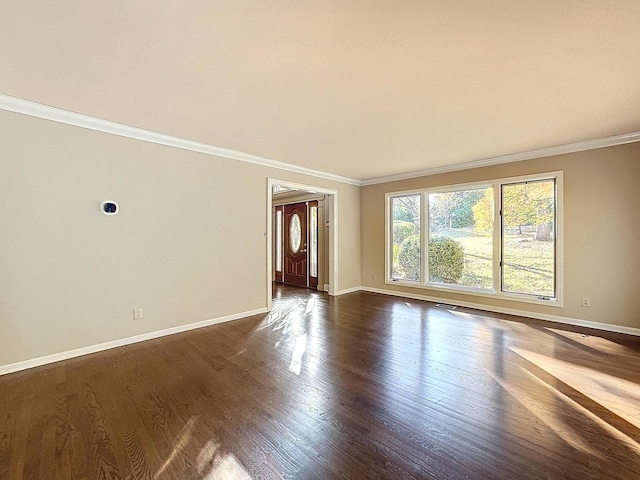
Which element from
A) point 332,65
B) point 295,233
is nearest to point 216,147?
point 332,65

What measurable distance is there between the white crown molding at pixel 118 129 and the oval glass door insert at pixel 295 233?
8.59 feet

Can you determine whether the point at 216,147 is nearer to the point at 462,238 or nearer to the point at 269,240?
the point at 269,240

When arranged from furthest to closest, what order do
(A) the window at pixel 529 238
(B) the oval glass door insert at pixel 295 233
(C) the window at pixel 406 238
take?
(B) the oval glass door insert at pixel 295 233 < (C) the window at pixel 406 238 < (A) the window at pixel 529 238

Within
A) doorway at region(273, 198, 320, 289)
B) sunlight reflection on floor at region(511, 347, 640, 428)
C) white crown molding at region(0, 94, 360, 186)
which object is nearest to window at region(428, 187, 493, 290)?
sunlight reflection on floor at region(511, 347, 640, 428)

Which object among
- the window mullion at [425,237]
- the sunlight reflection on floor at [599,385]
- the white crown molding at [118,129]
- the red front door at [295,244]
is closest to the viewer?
the sunlight reflection on floor at [599,385]

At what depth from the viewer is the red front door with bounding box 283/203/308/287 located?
292 inches

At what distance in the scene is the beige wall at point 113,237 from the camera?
2.79m

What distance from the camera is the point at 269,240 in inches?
190

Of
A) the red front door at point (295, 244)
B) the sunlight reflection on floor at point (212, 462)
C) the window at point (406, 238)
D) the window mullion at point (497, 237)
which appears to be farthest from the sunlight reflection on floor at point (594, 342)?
the red front door at point (295, 244)

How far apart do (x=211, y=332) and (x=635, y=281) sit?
18.2 ft

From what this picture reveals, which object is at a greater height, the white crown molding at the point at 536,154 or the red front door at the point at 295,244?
the white crown molding at the point at 536,154

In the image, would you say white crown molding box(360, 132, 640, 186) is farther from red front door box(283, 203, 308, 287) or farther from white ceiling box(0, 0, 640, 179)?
red front door box(283, 203, 308, 287)

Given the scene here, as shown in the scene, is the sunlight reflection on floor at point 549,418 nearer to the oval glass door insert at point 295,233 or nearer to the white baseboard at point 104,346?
the white baseboard at point 104,346

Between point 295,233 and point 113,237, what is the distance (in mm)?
4703
